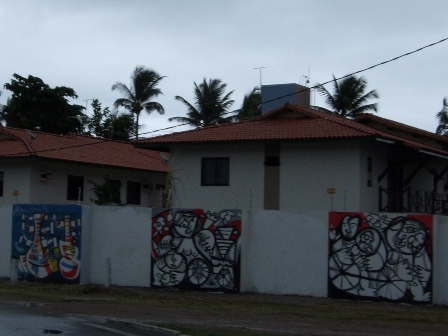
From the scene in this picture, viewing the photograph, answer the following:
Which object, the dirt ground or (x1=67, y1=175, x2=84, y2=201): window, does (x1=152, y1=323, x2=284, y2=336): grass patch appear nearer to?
the dirt ground

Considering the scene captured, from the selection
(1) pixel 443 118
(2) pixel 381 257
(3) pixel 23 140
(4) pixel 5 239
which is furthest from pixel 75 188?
(1) pixel 443 118

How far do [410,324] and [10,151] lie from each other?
2428cm

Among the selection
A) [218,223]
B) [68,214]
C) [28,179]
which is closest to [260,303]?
[218,223]

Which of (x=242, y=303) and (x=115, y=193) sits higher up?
(x=115, y=193)

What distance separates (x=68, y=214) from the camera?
20781mm

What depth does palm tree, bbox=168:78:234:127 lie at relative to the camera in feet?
162

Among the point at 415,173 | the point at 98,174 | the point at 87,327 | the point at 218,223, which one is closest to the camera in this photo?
the point at 87,327

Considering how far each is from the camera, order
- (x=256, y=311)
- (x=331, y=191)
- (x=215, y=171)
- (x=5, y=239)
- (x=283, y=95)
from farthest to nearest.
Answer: (x=283, y=95), (x=215, y=171), (x=331, y=191), (x=5, y=239), (x=256, y=311)

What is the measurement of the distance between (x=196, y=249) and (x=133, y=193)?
780 inches

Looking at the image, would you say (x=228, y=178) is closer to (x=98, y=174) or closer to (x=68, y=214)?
(x=68, y=214)

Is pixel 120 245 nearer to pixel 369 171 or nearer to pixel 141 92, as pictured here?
pixel 369 171

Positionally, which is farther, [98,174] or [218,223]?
[98,174]

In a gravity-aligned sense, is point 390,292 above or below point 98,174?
below

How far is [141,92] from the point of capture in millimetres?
53562
